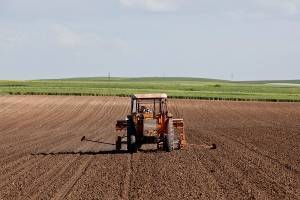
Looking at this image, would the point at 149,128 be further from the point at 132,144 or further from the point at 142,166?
the point at 142,166

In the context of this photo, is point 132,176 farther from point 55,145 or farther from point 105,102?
point 105,102

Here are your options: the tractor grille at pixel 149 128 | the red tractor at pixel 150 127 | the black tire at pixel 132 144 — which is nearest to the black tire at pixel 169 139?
the red tractor at pixel 150 127

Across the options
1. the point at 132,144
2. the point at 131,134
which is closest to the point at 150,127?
the point at 131,134

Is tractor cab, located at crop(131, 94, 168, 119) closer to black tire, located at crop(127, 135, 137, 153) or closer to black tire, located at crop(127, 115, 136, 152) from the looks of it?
black tire, located at crop(127, 115, 136, 152)

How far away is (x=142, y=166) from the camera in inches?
748

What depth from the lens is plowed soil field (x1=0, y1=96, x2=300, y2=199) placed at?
47.4 ft

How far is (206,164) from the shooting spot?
1948 centimetres

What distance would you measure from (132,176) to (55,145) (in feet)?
36.3

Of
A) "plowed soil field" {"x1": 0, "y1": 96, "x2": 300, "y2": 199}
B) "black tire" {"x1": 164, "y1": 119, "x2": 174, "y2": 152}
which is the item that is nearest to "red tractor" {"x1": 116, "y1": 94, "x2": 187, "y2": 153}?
"black tire" {"x1": 164, "y1": 119, "x2": 174, "y2": 152}

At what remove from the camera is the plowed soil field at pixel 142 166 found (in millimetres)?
14461

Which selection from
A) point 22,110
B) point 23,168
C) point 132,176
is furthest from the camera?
point 22,110

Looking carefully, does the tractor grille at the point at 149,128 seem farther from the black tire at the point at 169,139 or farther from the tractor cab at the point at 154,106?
the black tire at the point at 169,139

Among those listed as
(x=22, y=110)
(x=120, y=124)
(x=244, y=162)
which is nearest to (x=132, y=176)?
(x=244, y=162)

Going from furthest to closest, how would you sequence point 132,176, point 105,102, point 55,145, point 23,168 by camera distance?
point 105,102 < point 55,145 < point 23,168 < point 132,176
